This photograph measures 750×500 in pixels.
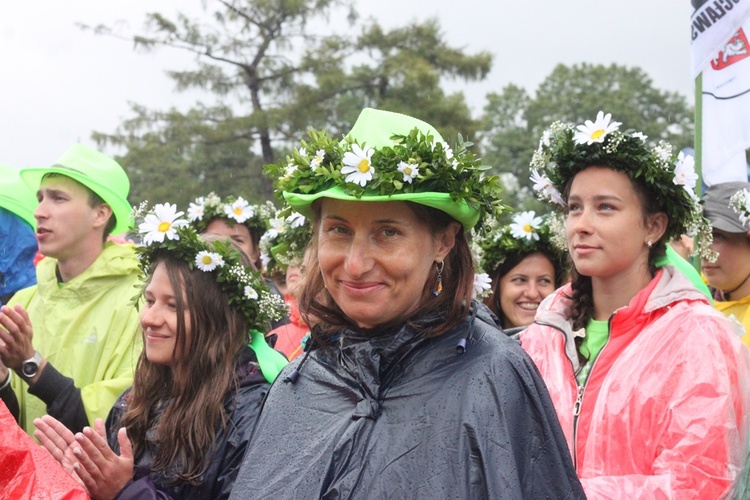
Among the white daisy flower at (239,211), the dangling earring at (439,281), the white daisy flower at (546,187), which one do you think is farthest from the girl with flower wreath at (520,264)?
the dangling earring at (439,281)

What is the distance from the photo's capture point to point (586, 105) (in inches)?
2040

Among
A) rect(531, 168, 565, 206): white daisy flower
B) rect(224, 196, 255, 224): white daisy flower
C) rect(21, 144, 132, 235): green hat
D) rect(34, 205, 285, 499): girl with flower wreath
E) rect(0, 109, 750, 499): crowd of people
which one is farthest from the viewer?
rect(224, 196, 255, 224): white daisy flower

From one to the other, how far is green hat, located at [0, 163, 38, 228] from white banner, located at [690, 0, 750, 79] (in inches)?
179

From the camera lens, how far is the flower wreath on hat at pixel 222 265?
14.8 feet

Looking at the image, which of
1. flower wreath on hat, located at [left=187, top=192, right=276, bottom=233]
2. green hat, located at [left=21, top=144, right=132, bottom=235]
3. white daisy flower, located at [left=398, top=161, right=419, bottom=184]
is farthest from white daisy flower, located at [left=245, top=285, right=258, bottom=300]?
flower wreath on hat, located at [left=187, top=192, right=276, bottom=233]

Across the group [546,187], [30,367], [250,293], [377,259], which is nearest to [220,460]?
[250,293]

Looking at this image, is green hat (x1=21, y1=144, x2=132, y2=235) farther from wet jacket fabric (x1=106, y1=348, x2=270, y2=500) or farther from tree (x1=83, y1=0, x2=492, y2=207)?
tree (x1=83, y1=0, x2=492, y2=207)

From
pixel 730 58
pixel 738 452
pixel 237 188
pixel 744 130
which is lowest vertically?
pixel 738 452

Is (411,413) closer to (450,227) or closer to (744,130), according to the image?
(450,227)

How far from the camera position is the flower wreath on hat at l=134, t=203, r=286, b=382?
4.51m

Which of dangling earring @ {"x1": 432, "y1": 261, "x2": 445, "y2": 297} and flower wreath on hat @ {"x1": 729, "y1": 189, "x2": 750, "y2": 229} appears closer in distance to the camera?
dangling earring @ {"x1": 432, "y1": 261, "x2": 445, "y2": 297}

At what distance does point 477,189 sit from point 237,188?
1994 cm

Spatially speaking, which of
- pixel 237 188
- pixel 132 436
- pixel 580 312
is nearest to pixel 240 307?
pixel 132 436

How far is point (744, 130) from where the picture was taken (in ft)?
19.8
